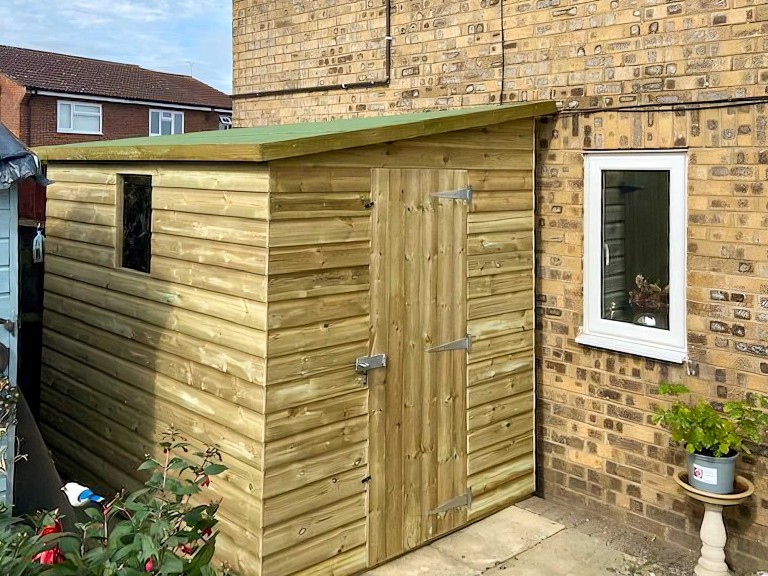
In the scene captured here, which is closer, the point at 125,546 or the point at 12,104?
the point at 125,546

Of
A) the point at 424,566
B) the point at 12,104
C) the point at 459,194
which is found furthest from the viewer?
the point at 12,104

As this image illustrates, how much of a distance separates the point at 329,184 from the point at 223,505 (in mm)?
2050

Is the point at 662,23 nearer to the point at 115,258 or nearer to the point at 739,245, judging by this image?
the point at 739,245

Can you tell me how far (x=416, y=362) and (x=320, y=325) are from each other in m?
0.88

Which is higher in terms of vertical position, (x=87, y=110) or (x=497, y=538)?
(x=87, y=110)

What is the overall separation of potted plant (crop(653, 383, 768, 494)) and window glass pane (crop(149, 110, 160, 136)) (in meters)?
28.3

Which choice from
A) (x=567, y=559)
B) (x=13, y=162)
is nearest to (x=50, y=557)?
(x=13, y=162)

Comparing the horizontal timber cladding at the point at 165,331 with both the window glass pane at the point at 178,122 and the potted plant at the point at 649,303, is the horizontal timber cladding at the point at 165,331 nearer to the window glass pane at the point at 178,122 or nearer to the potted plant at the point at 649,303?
the potted plant at the point at 649,303

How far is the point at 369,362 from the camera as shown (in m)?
4.77

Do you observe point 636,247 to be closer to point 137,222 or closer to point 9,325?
point 137,222

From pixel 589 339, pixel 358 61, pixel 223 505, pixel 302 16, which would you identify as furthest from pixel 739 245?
pixel 302 16

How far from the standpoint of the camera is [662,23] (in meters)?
5.12

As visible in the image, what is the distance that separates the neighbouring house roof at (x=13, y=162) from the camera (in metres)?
3.99

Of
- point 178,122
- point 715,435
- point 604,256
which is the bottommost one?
point 715,435
